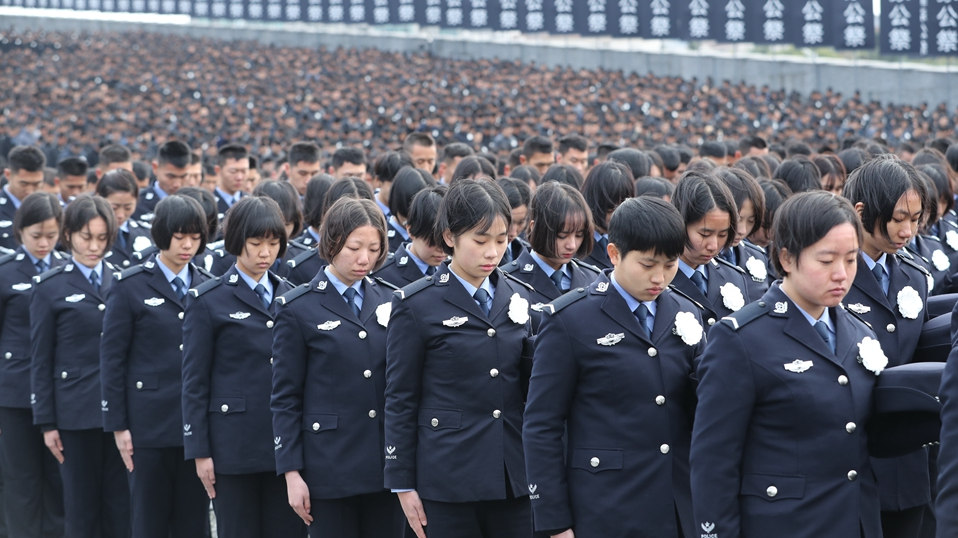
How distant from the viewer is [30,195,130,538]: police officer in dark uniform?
603cm

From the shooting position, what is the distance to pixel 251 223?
495 centimetres

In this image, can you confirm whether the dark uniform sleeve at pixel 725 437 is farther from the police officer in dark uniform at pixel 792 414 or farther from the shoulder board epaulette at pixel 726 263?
the shoulder board epaulette at pixel 726 263

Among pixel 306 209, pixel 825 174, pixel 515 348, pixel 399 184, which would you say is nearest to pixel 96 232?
pixel 306 209

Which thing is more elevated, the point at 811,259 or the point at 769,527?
the point at 811,259

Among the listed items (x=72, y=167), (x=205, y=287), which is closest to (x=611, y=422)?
(x=205, y=287)

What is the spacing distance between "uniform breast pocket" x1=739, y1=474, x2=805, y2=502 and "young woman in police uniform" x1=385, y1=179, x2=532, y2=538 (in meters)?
1.05

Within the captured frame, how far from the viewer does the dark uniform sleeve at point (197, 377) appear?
4.93 m

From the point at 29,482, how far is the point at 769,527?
464cm

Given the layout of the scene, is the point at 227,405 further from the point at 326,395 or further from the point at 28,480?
the point at 28,480

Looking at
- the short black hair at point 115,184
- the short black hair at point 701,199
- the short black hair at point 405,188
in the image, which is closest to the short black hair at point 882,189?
the short black hair at point 701,199

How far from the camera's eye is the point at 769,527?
307cm

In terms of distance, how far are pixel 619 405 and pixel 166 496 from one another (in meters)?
2.84

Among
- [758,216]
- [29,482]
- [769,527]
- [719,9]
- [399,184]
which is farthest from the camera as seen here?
[719,9]

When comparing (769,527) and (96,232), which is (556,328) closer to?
(769,527)
